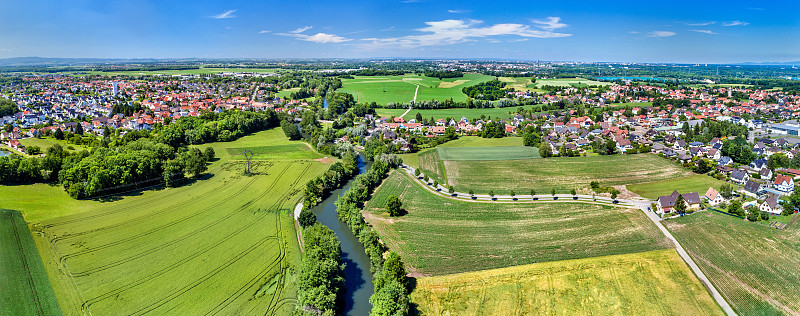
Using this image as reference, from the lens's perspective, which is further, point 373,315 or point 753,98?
point 753,98

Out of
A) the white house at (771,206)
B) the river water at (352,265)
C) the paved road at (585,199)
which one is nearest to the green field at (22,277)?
the river water at (352,265)

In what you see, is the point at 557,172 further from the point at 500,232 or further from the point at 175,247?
the point at 175,247

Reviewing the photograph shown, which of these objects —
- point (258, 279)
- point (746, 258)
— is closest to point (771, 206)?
point (746, 258)

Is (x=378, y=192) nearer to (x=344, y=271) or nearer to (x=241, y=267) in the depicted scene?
(x=344, y=271)

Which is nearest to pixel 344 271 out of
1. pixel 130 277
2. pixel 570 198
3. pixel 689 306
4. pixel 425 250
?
pixel 425 250

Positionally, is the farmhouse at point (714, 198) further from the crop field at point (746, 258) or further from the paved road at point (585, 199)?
the paved road at point (585, 199)

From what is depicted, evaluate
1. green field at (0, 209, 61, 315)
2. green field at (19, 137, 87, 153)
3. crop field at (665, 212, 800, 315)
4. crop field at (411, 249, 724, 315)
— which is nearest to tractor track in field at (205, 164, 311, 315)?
green field at (0, 209, 61, 315)
